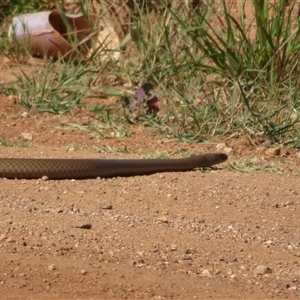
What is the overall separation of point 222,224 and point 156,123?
2.37 meters

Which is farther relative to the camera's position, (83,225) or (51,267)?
(83,225)

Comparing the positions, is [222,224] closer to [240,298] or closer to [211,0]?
[240,298]

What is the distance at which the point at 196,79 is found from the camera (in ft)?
25.1

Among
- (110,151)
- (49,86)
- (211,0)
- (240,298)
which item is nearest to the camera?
(240,298)

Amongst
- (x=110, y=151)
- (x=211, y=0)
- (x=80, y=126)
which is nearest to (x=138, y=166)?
(x=110, y=151)

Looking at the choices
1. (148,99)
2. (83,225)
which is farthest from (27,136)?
(83,225)

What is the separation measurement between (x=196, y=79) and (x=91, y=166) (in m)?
2.08

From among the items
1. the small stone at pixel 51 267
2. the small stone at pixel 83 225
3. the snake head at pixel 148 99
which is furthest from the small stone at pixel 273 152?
the small stone at pixel 51 267

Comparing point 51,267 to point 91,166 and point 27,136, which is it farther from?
point 27,136

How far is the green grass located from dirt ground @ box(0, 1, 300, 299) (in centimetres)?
38

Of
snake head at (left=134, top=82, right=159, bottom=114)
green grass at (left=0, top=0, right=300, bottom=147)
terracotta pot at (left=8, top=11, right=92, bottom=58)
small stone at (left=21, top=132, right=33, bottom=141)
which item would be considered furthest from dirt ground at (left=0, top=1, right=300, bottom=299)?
terracotta pot at (left=8, top=11, right=92, bottom=58)

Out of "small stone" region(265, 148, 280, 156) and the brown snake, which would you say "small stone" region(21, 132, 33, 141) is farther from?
"small stone" region(265, 148, 280, 156)

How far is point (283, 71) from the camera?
7.43 meters

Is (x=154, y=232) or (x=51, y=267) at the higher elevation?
(x=51, y=267)
